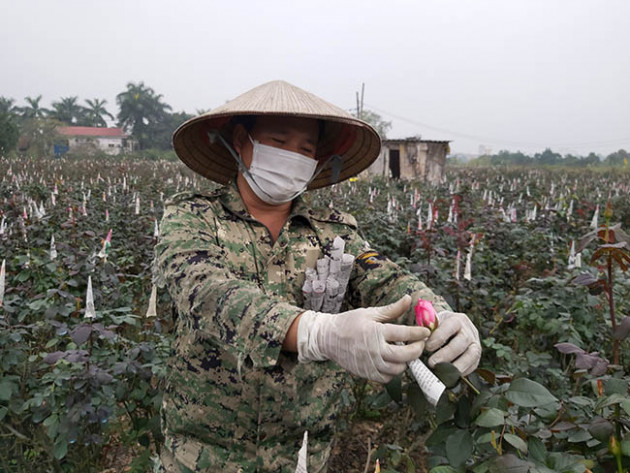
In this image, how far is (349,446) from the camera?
2766mm

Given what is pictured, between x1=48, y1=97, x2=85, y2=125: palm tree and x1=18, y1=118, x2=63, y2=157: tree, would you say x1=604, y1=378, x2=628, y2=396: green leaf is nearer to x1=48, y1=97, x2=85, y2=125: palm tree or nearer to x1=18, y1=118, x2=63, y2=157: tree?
x1=18, y1=118, x2=63, y2=157: tree

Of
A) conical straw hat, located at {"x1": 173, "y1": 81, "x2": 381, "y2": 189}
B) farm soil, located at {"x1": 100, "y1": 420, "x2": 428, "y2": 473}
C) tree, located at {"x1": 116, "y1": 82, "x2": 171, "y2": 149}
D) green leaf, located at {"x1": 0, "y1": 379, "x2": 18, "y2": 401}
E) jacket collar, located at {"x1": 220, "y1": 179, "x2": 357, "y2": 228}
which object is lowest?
farm soil, located at {"x1": 100, "y1": 420, "x2": 428, "y2": 473}

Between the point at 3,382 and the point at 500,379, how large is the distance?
1.86m

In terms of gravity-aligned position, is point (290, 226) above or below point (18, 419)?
above

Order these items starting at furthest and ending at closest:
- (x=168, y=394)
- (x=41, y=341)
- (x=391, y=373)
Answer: (x=41, y=341), (x=168, y=394), (x=391, y=373)

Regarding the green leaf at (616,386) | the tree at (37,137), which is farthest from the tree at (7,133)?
the green leaf at (616,386)

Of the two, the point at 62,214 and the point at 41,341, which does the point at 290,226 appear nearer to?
the point at 41,341

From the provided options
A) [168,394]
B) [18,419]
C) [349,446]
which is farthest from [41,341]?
[349,446]

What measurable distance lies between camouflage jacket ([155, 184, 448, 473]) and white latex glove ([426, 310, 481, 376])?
23cm

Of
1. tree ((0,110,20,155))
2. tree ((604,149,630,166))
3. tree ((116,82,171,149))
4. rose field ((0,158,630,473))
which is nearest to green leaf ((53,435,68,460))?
rose field ((0,158,630,473))

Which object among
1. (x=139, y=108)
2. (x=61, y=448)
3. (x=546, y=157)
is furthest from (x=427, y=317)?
(x=139, y=108)

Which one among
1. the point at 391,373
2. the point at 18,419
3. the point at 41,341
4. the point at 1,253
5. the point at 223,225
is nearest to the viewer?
the point at 391,373

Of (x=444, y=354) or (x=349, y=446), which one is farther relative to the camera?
(x=349, y=446)

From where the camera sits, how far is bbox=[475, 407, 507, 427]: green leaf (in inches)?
32.7
